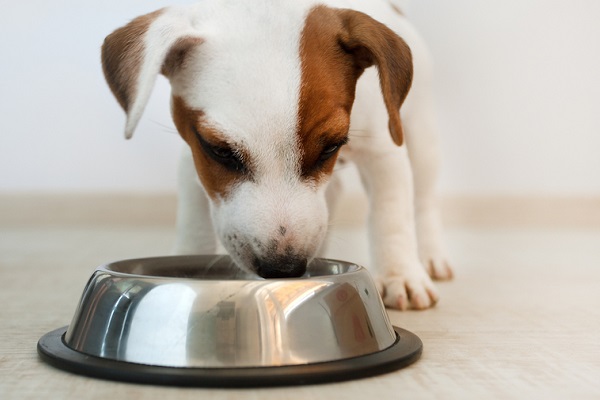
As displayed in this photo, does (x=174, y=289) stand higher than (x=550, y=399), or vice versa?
(x=174, y=289)

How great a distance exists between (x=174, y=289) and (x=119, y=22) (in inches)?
152

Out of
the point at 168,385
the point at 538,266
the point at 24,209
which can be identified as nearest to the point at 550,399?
the point at 168,385

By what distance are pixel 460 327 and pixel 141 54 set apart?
36.9 inches

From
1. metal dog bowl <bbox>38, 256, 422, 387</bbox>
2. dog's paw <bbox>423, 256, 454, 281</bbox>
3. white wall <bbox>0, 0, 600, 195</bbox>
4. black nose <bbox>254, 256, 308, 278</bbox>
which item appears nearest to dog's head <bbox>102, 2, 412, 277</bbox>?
black nose <bbox>254, 256, 308, 278</bbox>

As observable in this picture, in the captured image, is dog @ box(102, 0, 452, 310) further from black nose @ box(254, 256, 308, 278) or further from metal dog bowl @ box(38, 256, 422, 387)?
metal dog bowl @ box(38, 256, 422, 387)

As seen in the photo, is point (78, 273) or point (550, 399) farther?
point (78, 273)

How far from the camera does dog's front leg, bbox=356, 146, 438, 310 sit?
7.31ft

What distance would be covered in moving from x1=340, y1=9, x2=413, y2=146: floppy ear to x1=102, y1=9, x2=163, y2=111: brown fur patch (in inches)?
18.0

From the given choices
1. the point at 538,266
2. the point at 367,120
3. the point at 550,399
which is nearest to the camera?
the point at 550,399

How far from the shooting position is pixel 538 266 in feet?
10.7

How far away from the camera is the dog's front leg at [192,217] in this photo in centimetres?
239

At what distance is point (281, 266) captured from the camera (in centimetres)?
170

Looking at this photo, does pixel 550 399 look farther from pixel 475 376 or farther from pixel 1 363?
pixel 1 363

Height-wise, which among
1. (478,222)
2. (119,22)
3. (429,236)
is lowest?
(478,222)
